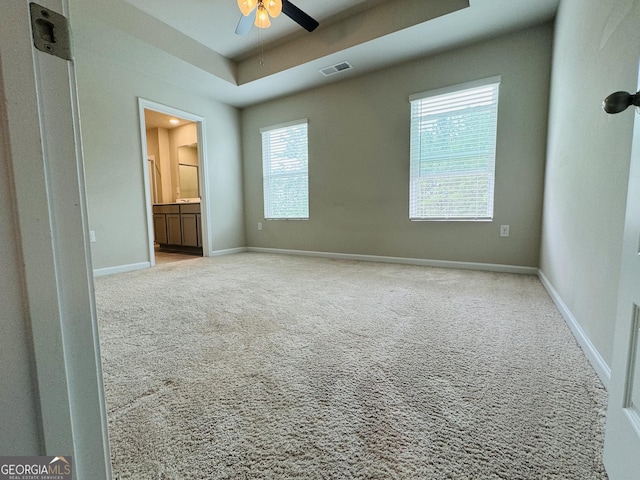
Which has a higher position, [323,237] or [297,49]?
[297,49]

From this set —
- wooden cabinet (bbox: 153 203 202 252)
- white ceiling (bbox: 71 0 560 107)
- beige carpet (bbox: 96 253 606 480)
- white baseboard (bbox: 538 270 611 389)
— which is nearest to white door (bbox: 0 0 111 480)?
beige carpet (bbox: 96 253 606 480)

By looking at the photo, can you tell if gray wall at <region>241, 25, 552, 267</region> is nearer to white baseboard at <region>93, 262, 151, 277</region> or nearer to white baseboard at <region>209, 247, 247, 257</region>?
white baseboard at <region>209, 247, 247, 257</region>

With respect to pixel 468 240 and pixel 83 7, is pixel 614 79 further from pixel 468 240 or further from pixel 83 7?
pixel 83 7

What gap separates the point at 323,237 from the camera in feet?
13.3

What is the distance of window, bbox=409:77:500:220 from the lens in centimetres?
284

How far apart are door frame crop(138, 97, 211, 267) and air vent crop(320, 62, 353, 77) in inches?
76.4

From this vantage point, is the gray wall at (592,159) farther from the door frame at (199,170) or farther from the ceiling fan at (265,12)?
the door frame at (199,170)

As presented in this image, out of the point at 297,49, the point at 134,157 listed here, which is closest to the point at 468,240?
the point at 297,49

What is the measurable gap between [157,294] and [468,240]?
3.13 m

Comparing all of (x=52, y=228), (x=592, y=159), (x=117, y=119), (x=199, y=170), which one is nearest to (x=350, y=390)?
(x=52, y=228)

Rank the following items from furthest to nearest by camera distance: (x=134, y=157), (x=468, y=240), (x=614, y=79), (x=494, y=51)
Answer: (x=134, y=157) < (x=468, y=240) < (x=494, y=51) < (x=614, y=79)

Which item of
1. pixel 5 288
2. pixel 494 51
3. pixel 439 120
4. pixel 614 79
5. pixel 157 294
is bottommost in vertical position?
pixel 157 294

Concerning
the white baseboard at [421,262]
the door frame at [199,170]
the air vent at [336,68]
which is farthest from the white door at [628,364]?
the door frame at [199,170]

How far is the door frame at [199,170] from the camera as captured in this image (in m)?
3.46
